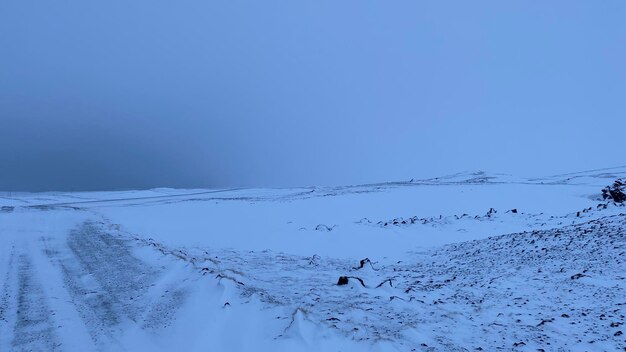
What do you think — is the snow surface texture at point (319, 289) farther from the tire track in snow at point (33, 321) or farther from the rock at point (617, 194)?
the rock at point (617, 194)

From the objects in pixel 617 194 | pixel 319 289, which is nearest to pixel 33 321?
pixel 319 289

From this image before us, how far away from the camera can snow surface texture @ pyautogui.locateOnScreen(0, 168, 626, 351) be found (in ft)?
16.9

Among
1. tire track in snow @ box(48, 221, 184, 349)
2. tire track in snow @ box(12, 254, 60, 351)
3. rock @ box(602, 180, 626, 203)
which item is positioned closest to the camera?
tire track in snow @ box(12, 254, 60, 351)

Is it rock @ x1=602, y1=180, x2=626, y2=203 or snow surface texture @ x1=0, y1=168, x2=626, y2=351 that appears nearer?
snow surface texture @ x1=0, y1=168, x2=626, y2=351

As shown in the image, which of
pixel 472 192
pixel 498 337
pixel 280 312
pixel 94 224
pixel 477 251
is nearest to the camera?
pixel 498 337

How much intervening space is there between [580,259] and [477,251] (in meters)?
2.46

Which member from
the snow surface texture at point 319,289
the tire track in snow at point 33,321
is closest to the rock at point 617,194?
the snow surface texture at point 319,289

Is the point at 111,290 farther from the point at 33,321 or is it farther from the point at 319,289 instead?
the point at 319,289

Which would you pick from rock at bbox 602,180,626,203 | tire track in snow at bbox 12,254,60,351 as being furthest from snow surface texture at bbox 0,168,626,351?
rock at bbox 602,180,626,203

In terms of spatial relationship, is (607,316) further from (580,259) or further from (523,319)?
(580,259)

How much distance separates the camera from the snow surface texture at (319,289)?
5.15 m

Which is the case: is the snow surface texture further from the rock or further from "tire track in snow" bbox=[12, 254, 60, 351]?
the rock

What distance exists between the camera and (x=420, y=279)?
820 cm

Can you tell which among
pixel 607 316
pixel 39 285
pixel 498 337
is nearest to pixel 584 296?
pixel 607 316
